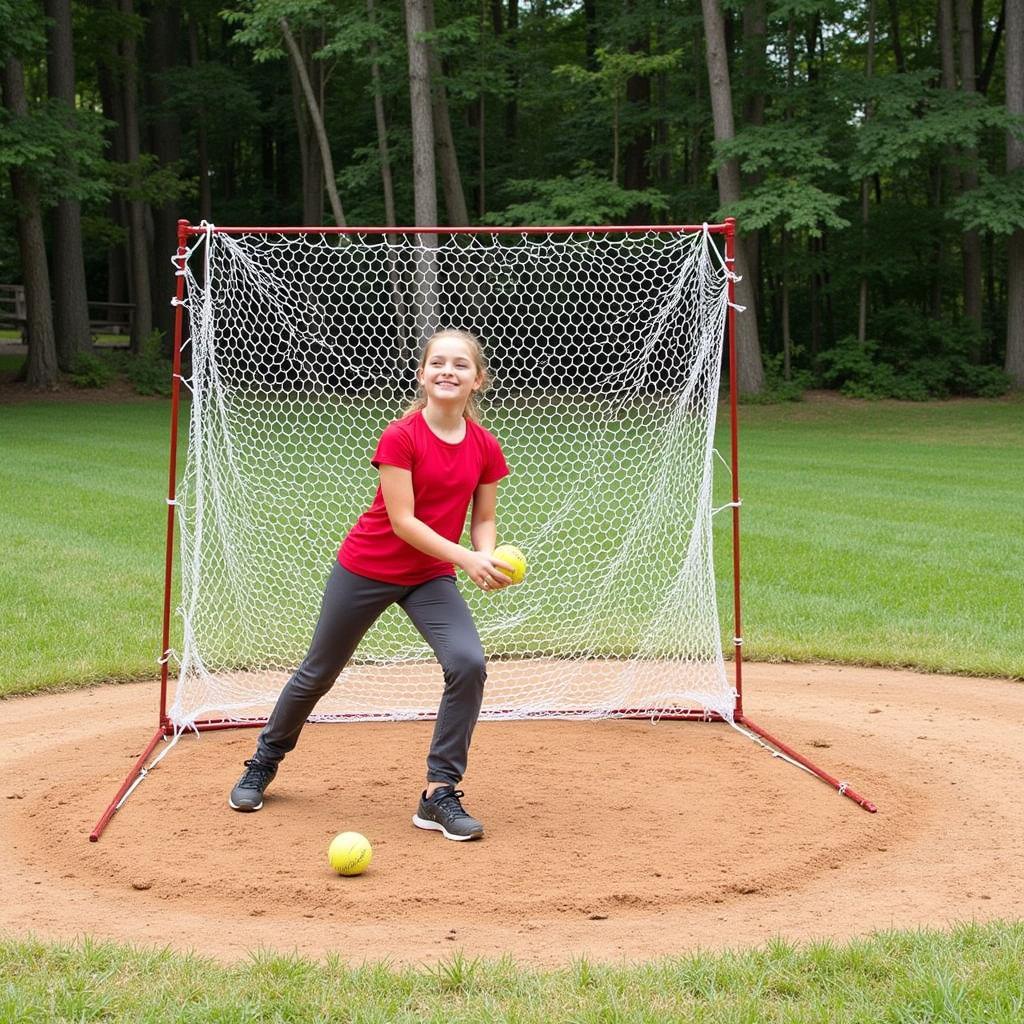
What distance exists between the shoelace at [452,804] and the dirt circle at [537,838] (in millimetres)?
143

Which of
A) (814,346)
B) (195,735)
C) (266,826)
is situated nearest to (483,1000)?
(266,826)

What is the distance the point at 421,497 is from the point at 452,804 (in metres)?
1.19

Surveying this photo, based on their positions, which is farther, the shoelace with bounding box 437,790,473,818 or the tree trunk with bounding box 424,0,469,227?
the tree trunk with bounding box 424,0,469,227

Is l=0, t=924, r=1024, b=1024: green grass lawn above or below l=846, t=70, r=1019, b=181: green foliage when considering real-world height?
below

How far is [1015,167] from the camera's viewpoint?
29031 millimetres

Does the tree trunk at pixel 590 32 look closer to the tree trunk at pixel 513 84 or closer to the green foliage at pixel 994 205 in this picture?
the tree trunk at pixel 513 84

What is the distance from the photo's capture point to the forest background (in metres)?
27.7

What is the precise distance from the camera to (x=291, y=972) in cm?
387

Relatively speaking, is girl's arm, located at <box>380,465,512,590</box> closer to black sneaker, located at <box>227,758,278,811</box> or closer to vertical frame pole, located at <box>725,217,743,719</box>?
black sneaker, located at <box>227,758,278,811</box>

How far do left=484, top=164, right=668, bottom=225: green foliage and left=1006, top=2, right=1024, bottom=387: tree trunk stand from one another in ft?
25.0

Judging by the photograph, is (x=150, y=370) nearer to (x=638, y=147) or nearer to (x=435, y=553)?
(x=638, y=147)

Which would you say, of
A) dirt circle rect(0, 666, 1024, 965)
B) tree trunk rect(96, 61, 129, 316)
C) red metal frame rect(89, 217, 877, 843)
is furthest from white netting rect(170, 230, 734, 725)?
tree trunk rect(96, 61, 129, 316)

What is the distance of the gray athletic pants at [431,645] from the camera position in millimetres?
5074

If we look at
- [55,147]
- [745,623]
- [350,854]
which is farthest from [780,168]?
[350,854]
